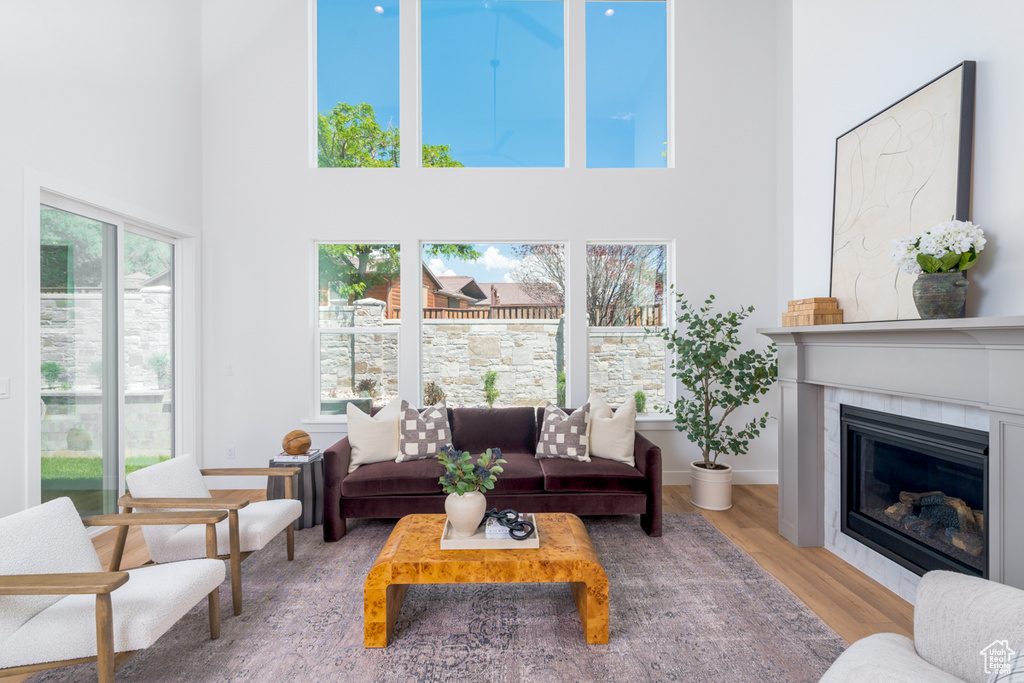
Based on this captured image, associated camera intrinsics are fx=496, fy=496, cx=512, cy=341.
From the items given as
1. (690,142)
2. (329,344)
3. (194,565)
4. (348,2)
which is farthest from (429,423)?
(348,2)

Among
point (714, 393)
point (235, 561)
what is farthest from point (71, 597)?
point (714, 393)

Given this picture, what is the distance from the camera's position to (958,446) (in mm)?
2254

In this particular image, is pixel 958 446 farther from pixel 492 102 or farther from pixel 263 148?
pixel 263 148

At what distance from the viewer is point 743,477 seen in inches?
177

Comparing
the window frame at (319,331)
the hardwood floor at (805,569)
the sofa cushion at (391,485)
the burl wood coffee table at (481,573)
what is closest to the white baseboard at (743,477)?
the hardwood floor at (805,569)

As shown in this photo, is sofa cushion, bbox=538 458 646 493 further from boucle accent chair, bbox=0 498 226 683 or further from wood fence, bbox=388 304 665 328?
boucle accent chair, bbox=0 498 226 683

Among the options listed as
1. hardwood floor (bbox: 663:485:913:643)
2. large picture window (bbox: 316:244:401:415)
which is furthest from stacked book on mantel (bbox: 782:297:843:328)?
large picture window (bbox: 316:244:401:415)

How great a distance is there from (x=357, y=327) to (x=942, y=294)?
4001mm

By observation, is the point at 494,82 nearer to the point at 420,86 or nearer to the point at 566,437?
the point at 420,86

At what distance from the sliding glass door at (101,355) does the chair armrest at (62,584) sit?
1731 millimetres

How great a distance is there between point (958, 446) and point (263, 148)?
5.18m

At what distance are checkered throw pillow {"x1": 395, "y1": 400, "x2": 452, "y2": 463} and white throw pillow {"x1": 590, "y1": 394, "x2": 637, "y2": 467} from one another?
43.3 inches

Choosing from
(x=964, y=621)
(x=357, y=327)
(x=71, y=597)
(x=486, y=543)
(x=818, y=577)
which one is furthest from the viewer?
(x=357, y=327)

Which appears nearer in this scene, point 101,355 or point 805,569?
point 805,569
